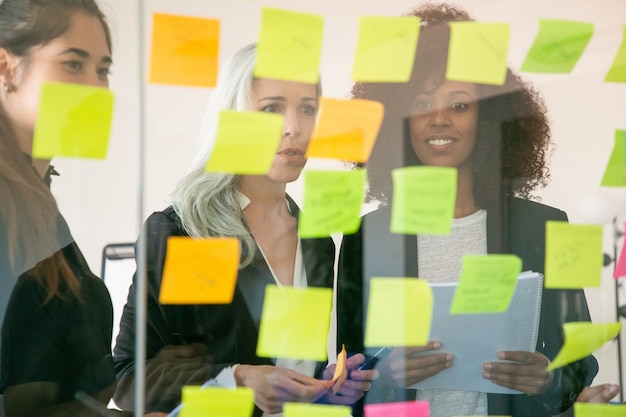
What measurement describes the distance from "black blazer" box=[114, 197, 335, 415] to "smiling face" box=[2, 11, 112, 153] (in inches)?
11.6

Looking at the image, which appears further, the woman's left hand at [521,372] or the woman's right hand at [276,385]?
the woman's left hand at [521,372]

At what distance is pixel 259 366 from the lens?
5.15 ft

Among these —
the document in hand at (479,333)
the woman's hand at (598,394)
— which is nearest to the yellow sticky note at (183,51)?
the document in hand at (479,333)

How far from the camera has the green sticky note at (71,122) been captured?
57.2 inches

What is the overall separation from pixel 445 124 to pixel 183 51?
62 cm

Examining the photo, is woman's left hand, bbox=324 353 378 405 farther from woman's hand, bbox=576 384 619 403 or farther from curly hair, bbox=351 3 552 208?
woman's hand, bbox=576 384 619 403

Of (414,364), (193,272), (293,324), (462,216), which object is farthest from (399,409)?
(193,272)

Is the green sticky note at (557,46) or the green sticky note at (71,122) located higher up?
the green sticky note at (557,46)

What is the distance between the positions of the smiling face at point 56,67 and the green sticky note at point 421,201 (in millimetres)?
657

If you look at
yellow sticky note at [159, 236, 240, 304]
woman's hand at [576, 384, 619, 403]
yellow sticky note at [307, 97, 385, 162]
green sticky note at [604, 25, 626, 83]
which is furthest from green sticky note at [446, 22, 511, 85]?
woman's hand at [576, 384, 619, 403]

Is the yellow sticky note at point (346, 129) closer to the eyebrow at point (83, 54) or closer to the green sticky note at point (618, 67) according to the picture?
the eyebrow at point (83, 54)

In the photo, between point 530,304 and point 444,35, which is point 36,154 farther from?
point 530,304

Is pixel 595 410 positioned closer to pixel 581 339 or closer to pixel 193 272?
pixel 581 339

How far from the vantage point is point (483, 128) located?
1810mm
